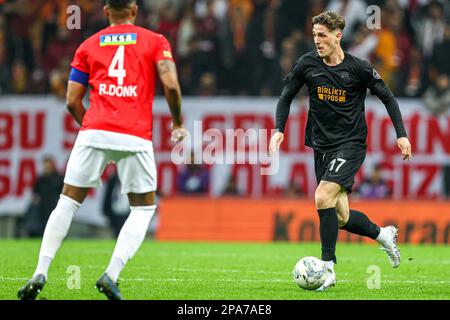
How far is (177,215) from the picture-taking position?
61.8ft

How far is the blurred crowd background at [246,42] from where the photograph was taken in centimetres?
1981

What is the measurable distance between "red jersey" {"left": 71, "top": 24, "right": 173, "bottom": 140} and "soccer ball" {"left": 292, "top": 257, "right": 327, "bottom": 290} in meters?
2.06

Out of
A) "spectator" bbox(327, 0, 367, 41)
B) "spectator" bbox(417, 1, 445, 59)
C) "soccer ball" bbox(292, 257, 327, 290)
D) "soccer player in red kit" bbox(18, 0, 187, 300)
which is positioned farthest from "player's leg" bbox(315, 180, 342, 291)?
"spectator" bbox(417, 1, 445, 59)

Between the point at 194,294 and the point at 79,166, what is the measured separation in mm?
1552

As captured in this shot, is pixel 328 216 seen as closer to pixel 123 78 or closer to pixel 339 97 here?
pixel 339 97

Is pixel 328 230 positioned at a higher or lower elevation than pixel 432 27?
lower

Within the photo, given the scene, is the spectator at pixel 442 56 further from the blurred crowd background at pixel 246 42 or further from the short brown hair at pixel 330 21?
the short brown hair at pixel 330 21

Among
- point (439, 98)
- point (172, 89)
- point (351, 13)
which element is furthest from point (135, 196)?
point (351, 13)

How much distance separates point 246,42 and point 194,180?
2.94 m

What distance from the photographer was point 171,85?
8055mm

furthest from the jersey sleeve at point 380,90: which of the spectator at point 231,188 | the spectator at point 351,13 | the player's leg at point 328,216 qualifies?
the spectator at point 351,13

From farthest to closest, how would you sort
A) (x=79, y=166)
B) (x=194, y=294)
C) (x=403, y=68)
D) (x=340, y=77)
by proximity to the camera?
(x=403, y=68), (x=340, y=77), (x=194, y=294), (x=79, y=166)

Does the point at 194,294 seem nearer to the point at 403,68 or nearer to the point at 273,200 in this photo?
the point at 273,200
